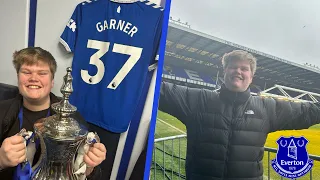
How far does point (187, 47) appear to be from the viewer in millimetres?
1038

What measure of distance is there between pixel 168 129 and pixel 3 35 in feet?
4.38

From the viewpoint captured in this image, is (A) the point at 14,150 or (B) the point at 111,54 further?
(B) the point at 111,54

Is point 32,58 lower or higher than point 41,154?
higher

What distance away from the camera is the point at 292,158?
3.10 ft

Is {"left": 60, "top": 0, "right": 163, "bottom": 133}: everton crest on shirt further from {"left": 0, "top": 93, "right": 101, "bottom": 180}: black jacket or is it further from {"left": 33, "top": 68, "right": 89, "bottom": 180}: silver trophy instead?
{"left": 33, "top": 68, "right": 89, "bottom": 180}: silver trophy

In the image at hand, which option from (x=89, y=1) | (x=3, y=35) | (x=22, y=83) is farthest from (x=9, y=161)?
(x=3, y=35)

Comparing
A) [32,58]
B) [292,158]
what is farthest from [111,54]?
[292,158]

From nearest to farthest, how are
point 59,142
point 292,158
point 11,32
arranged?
point 59,142
point 292,158
point 11,32

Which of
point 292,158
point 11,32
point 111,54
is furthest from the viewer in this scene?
point 11,32

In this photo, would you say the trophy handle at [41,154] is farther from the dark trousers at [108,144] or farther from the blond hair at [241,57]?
the blond hair at [241,57]

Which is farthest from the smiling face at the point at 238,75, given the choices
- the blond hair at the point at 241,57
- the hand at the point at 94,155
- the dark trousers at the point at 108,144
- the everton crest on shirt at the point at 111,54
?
the dark trousers at the point at 108,144

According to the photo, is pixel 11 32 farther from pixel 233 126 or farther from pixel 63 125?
pixel 233 126

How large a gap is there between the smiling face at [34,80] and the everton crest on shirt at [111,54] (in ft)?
0.74

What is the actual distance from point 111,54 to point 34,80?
1.14 ft
